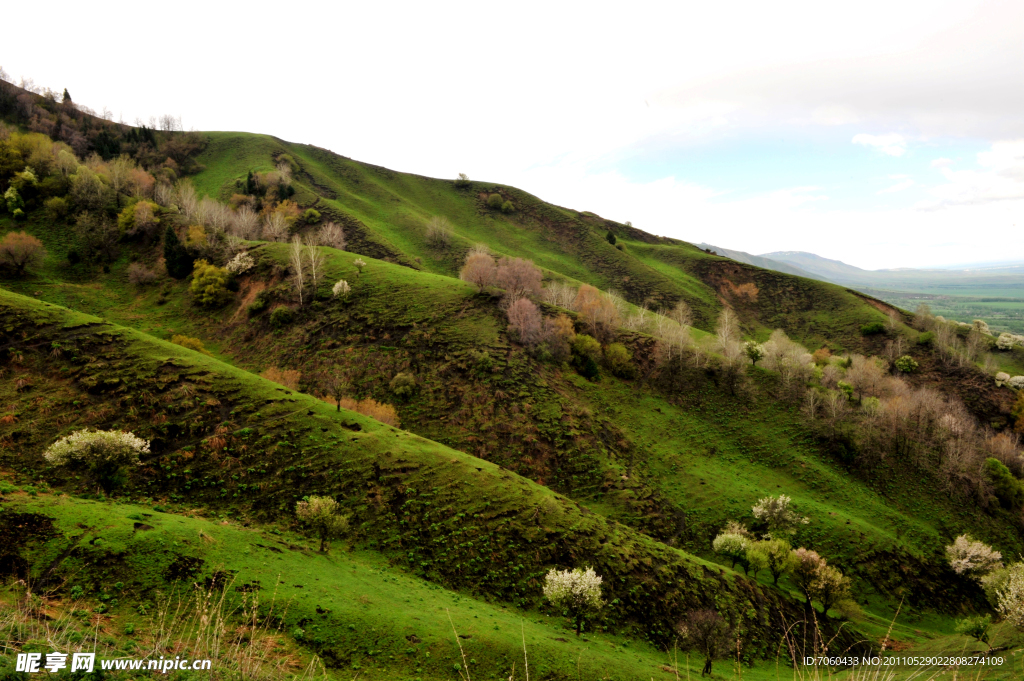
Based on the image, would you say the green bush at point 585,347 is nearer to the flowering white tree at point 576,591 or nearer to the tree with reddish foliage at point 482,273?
the tree with reddish foliage at point 482,273

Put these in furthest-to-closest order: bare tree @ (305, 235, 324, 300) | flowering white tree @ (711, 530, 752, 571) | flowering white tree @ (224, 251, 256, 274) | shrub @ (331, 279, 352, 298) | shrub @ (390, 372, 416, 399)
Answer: flowering white tree @ (224, 251, 256, 274), bare tree @ (305, 235, 324, 300), shrub @ (331, 279, 352, 298), shrub @ (390, 372, 416, 399), flowering white tree @ (711, 530, 752, 571)

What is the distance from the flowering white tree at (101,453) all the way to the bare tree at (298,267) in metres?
36.1

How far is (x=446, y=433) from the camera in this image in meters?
48.8

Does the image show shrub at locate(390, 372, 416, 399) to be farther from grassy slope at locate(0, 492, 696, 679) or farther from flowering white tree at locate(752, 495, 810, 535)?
flowering white tree at locate(752, 495, 810, 535)

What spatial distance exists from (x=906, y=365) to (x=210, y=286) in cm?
11318

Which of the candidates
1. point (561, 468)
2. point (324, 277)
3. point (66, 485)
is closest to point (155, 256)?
point (324, 277)

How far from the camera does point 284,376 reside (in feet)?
175

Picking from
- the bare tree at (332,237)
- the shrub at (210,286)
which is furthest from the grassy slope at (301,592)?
the bare tree at (332,237)

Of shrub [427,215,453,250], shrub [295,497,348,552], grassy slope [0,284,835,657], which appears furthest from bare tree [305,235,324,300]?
shrub [427,215,453,250]

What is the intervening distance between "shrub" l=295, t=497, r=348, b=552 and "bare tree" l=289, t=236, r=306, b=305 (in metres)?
40.9

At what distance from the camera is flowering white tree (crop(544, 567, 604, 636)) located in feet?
91.0

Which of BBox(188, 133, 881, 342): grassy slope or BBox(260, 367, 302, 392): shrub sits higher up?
BBox(188, 133, 881, 342): grassy slope

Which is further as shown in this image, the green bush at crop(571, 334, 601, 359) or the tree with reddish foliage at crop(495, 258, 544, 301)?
the tree with reddish foliage at crop(495, 258, 544, 301)

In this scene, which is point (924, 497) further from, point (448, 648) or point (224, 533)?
point (224, 533)
